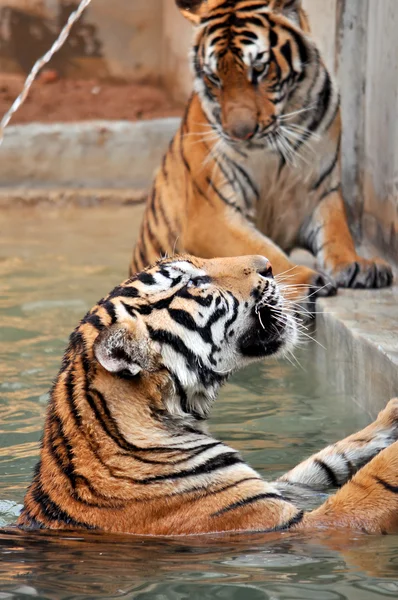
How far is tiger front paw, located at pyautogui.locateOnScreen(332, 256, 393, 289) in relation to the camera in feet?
16.0

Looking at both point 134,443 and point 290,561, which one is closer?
point 290,561

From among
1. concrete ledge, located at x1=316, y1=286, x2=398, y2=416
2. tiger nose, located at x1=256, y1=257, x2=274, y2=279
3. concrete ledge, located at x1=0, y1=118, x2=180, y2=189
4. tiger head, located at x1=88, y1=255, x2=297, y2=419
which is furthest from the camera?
concrete ledge, located at x1=0, y1=118, x2=180, y2=189

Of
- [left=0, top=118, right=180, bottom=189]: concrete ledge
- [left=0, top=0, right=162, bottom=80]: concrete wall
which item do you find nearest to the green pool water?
[left=0, top=118, right=180, bottom=189]: concrete ledge

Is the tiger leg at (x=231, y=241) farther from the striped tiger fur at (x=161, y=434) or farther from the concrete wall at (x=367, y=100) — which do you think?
the striped tiger fur at (x=161, y=434)

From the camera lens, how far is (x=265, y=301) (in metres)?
3.19

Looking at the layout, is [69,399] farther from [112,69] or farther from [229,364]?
[112,69]

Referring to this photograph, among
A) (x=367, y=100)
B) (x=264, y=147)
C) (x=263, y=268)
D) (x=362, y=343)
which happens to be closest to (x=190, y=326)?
(x=263, y=268)

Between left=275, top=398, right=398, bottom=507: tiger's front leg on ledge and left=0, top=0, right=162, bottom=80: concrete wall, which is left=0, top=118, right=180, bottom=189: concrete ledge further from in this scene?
left=275, top=398, right=398, bottom=507: tiger's front leg on ledge

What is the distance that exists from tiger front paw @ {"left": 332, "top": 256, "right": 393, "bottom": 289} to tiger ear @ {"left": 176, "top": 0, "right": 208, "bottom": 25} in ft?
4.46

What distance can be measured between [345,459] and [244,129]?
1.91 metres

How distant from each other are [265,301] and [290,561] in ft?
2.98

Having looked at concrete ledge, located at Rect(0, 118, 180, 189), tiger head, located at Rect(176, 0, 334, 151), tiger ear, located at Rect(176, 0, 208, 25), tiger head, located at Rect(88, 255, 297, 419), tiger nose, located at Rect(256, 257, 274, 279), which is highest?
tiger ear, located at Rect(176, 0, 208, 25)

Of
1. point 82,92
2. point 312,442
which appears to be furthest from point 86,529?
point 82,92

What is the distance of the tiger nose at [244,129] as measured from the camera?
15.7 feet
